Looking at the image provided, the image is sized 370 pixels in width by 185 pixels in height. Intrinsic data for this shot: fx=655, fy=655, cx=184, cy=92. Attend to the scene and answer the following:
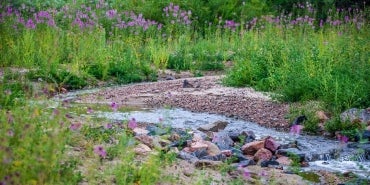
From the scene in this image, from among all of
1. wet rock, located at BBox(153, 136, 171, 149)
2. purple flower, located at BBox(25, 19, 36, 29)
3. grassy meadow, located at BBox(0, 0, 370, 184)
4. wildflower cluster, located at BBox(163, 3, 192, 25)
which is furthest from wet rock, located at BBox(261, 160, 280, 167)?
wildflower cluster, located at BBox(163, 3, 192, 25)

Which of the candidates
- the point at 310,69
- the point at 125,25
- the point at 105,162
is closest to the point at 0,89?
the point at 105,162

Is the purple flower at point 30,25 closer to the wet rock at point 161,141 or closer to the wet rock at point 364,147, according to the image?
the wet rock at point 161,141

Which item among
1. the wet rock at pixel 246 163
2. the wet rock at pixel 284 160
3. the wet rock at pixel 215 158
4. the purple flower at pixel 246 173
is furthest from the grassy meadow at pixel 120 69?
the wet rock at pixel 284 160

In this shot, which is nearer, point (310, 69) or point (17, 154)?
point (17, 154)

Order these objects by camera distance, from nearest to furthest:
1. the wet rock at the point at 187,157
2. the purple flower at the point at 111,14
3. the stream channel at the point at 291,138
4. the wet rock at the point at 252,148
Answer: the wet rock at the point at 187,157
the stream channel at the point at 291,138
the wet rock at the point at 252,148
the purple flower at the point at 111,14

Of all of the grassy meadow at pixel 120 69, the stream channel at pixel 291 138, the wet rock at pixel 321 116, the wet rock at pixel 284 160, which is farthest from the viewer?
the wet rock at pixel 321 116

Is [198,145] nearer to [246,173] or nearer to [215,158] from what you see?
[215,158]

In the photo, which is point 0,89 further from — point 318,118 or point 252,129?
point 318,118

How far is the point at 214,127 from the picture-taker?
326 inches

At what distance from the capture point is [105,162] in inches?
212

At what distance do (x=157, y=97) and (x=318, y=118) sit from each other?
2.86 m

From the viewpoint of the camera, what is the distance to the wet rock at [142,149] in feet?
19.5

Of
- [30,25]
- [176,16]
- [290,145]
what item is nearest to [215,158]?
[290,145]

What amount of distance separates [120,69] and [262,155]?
6339 mm
